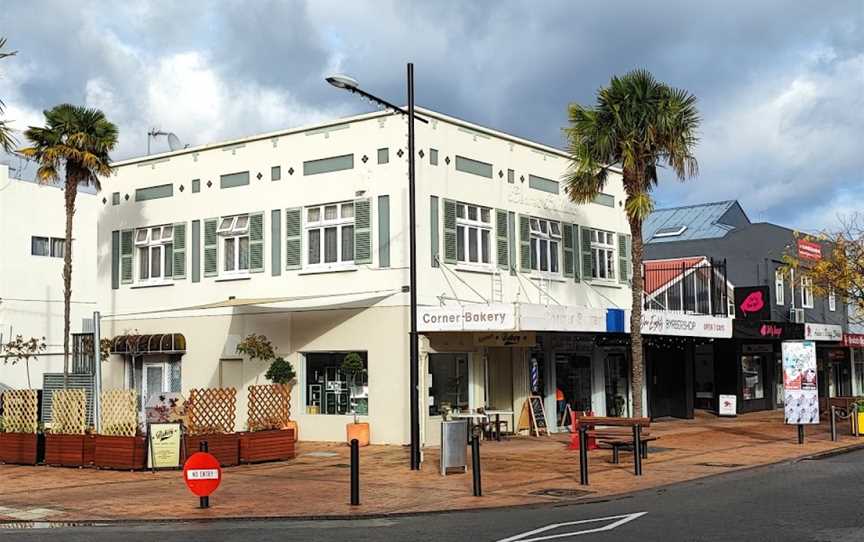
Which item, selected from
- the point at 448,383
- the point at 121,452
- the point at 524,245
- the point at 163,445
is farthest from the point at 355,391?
the point at 121,452

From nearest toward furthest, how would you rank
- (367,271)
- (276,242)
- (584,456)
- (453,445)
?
(584,456), (453,445), (367,271), (276,242)

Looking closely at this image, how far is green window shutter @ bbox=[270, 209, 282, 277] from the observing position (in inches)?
1033

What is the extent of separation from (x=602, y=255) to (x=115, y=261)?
46.8 ft

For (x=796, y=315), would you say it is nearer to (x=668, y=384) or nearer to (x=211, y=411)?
(x=668, y=384)

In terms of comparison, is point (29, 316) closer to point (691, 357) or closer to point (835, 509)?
point (691, 357)

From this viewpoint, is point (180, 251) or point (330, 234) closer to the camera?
point (330, 234)

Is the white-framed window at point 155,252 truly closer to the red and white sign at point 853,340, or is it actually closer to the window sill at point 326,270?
the window sill at point 326,270

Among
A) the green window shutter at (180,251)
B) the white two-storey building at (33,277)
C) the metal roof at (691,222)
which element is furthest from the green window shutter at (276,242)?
the metal roof at (691,222)

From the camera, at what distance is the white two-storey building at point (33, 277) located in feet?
121

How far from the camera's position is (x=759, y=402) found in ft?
122

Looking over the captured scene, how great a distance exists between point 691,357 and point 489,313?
491 inches

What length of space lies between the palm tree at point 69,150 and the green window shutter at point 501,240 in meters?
10.8

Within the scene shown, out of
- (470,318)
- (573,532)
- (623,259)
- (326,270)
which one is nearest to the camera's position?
(573,532)

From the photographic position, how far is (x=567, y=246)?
2884cm
